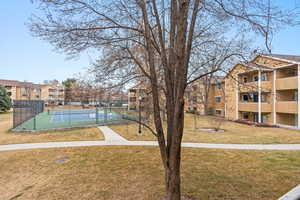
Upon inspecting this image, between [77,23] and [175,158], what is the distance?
3.20m

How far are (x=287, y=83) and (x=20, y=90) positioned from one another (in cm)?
6374

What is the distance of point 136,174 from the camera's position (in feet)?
17.8

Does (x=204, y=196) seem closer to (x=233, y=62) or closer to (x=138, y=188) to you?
(x=138, y=188)

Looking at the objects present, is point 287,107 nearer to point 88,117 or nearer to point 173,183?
point 173,183

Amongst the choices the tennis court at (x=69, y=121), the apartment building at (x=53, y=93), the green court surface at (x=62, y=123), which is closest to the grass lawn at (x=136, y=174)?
the tennis court at (x=69, y=121)

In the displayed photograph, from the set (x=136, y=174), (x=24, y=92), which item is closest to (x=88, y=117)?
(x=136, y=174)

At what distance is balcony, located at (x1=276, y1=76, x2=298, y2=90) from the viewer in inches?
625

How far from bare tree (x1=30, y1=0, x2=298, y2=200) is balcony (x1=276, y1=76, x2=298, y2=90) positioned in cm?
1786

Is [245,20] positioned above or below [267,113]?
above

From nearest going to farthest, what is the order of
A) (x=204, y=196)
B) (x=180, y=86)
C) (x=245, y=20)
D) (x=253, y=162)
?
(x=180, y=86) → (x=245, y=20) → (x=204, y=196) → (x=253, y=162)

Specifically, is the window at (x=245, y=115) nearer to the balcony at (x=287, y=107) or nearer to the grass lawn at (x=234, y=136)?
the balcony at (x=287, y=107)

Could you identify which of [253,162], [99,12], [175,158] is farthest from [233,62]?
[253,162]

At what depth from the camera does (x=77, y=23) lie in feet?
10.1

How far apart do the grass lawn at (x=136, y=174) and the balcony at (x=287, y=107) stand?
433 inches
